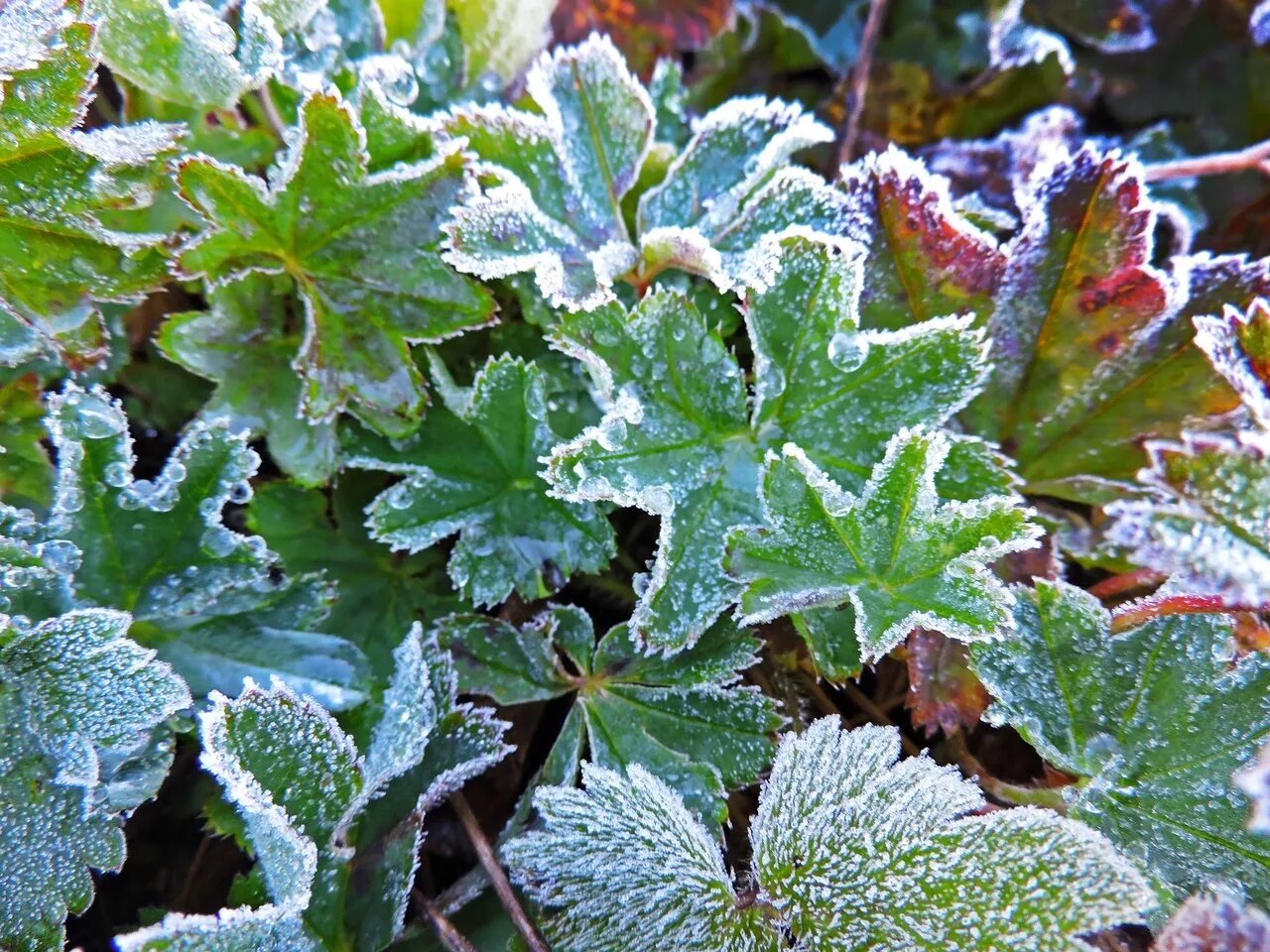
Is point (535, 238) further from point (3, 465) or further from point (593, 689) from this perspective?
point (3, 465)

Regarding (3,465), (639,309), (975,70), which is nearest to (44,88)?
(3,465)

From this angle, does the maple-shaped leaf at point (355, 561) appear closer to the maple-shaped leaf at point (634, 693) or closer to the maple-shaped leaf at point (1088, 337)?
the maple-shaped leaf at point (634, 693)

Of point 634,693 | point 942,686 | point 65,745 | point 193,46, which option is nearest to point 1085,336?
point 942,686

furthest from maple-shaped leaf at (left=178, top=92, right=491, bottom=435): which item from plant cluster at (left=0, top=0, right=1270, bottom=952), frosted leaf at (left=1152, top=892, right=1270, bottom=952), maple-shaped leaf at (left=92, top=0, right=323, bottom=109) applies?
frosted leaf at (left=1152, top=892, right=1270, bottom=952)

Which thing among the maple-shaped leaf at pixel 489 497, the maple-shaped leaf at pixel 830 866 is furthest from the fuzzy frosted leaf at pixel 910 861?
the maple-shaped leaf at pixel 489 497

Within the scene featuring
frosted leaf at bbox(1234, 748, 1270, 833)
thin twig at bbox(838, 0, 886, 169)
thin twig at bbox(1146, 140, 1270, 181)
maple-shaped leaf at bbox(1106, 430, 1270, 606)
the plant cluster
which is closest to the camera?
frosted leaf at bbox(1234, 748, 1270, 833)

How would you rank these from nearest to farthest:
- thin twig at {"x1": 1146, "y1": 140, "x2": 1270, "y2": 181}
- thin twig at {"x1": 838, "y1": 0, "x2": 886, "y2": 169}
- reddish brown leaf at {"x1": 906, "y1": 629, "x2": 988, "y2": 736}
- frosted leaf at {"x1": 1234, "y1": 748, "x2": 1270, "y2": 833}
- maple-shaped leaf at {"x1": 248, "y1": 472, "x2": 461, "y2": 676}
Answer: frosted leaf at {"x1": 1234, "y1": 748, "x2": 1270, "y2": 833}
reddish brown leaf at {"x1": 906, "y1": 629, "x2": 988, "y2": 736}
maple-shaped leaf at {"x1": 248, "y1": 472, "x2": 461, "y2": 676}
thin twig at {"x1": 1146, "y1": 140, "x2": 1270, "y2": 181}
thin twig at {"x1": 838, "y1": 0, "x2": 886, "y2": 169}

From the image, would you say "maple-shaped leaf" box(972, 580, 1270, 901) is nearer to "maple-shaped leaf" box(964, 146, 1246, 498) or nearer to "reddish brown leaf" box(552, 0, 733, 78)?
"maple-shaped leaf" box(964, 146, 1246, 498)
